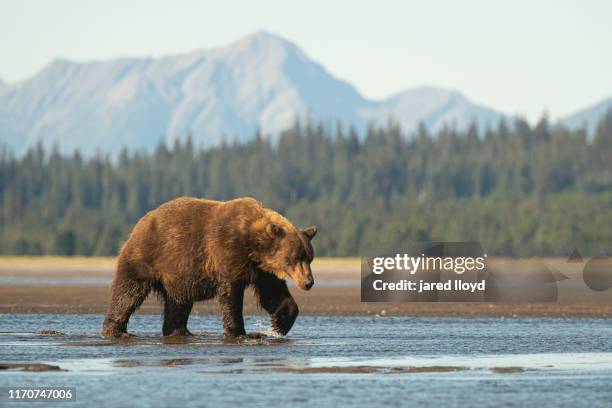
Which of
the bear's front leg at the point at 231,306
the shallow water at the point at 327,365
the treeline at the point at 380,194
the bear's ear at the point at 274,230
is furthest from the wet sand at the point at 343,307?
the treeline at the point at 380,194

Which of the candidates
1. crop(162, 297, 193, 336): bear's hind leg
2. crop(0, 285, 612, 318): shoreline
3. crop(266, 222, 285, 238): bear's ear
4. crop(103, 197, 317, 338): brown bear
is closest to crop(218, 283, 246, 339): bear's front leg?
crop(103, 197, 317, 338): brown bear

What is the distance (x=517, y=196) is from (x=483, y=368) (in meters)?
153

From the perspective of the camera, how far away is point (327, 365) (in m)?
22.5

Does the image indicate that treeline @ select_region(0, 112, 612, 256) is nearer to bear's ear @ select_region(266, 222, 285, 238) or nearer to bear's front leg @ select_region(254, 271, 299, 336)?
bear's front leg @ select_region(254, 271, 299, 336)

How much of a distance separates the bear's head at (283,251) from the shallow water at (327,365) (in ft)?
4.80

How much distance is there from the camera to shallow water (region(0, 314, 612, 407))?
1884 cm

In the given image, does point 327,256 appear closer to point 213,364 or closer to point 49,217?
point 49,217

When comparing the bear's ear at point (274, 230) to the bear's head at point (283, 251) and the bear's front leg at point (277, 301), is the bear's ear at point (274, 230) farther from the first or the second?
the bear's front leg at point (277, 301)

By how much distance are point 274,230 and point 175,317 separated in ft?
10.2

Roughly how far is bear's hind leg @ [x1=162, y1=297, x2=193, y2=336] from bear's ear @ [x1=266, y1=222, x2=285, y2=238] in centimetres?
259

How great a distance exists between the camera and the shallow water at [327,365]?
742 inches

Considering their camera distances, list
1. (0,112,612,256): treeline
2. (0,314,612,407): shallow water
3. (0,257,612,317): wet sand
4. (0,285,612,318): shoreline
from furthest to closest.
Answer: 1. (0,112,612,256): treeline
2. (0,257,612,317): wet sand
3. (0,285,612,318): shoreline
4. (0,314,612,407): shallow water

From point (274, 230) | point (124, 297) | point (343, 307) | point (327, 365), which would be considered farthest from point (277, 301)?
point (343, 307)

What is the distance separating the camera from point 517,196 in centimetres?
17300
